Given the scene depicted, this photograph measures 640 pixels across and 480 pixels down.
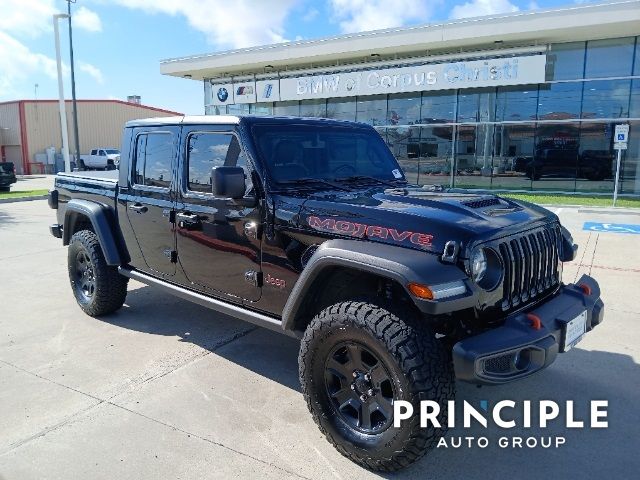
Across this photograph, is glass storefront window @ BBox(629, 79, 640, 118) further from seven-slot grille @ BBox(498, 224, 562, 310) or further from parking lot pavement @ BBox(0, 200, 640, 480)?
seven-slot grille @ BBox(498, 224, 562, 310)

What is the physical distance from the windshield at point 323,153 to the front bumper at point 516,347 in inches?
64.4

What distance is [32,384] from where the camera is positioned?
12.3 feet

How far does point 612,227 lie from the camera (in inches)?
428

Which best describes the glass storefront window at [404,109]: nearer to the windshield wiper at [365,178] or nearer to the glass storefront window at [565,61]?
the glass storefront window at [565,61]

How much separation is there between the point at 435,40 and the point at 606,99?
596 centimetres

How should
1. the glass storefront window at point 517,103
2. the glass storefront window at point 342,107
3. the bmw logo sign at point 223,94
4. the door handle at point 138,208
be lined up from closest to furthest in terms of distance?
the door handle at point 138,208 → the glass storefront window at point 517,103 → the glass storefront window at point 342,107 → the bmw logo sign at point 223,94

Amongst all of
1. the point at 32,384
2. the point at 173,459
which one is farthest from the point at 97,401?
the point at 173,459

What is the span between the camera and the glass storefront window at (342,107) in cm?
2109

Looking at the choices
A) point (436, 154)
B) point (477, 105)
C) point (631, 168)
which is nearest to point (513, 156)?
point (477, 105)

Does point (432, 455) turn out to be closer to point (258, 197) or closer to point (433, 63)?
point (258, 197)

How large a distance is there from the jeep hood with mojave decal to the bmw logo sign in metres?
21.0

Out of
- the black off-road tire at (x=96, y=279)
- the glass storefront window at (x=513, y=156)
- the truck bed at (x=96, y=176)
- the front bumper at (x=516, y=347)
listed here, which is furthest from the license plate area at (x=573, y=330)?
the glass storefront window at (x=513, y=156)

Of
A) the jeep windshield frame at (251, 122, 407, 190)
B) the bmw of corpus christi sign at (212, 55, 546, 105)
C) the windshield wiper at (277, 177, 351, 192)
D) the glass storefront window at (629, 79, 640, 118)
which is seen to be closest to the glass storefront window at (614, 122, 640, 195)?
the glass storefront window at (629, 79, 640, 118)

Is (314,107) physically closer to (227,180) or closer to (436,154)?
(436,154)
